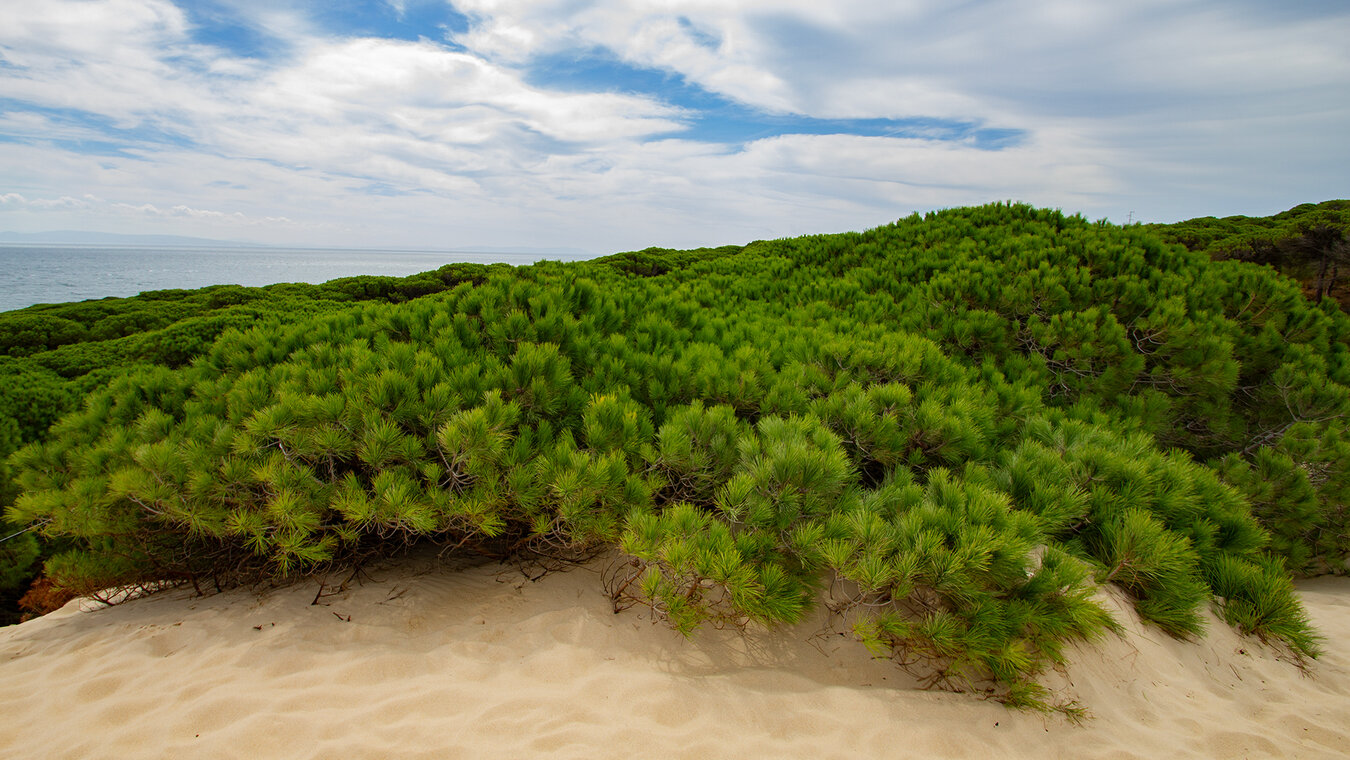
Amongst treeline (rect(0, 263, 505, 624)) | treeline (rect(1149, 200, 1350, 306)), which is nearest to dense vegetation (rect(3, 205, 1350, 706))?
treeline (rect(0, 263, 505, 624))

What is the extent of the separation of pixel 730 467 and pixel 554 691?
1390mm

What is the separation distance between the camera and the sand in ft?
7.10

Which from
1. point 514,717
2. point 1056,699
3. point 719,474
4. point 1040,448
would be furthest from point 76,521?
point 1040,448

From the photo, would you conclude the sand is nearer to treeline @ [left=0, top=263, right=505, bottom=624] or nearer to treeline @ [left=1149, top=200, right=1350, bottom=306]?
treeline @ [left=0, top=263, right=505, bottom=624]

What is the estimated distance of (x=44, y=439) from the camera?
16.1ft

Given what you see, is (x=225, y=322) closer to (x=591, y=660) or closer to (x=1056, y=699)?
(x=591, y=660)

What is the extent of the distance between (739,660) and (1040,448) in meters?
2.19

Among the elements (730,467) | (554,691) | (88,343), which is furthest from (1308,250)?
(88,343)

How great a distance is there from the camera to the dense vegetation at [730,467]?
254 cm

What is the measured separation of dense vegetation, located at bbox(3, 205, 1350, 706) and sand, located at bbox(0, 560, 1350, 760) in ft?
0.69

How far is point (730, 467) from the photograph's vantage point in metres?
3.14

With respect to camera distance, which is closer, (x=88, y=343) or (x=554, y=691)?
(x=554, y=691)

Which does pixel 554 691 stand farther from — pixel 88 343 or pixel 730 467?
pixel 88 343

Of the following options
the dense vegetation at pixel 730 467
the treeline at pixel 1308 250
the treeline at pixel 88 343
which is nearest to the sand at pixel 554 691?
the dense vegetation at pixel 730 467
